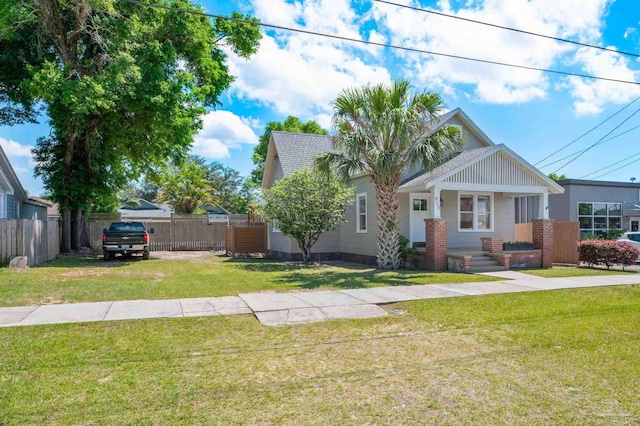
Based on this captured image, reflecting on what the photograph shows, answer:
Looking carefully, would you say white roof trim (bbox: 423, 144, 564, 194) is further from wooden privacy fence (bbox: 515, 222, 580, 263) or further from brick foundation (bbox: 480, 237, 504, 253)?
brick foundation (bbox: 480, 237, 504, 253)

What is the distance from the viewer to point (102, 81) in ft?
50.7

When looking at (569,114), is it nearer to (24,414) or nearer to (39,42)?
(39,42)

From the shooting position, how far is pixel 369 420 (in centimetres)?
390

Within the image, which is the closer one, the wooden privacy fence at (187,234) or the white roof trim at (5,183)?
the white roof trim at (5,183)

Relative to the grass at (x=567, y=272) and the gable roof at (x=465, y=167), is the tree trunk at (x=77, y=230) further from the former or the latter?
the grass at (x=567, y=272)

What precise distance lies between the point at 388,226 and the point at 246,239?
955cm

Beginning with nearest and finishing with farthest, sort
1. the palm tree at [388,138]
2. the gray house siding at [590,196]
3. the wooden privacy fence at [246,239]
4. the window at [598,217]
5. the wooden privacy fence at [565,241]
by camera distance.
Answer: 1. the palm tree at [388,138]
2. the wooden privacy fence at [565,241]
3. the wooden privacy fence at [246,239]
4. the gray house siding at [590,196]
5. the window at [598,217]

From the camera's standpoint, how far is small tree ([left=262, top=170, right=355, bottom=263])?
17.1m

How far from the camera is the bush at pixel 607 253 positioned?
50.9ft

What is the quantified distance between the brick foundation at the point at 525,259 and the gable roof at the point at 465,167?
2635mm

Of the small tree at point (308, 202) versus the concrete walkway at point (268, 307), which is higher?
the small tree at point (308, 202)

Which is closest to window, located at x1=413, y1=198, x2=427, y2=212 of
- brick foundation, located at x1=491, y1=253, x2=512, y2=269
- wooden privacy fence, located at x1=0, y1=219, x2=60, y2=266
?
brick foundation, located at x1=491, y1=253, x2=512, y2=269

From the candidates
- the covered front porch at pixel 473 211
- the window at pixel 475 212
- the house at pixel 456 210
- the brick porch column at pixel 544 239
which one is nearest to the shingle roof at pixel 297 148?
the house at pixel 456 210

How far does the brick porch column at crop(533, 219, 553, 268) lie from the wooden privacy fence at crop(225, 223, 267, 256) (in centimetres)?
1232
